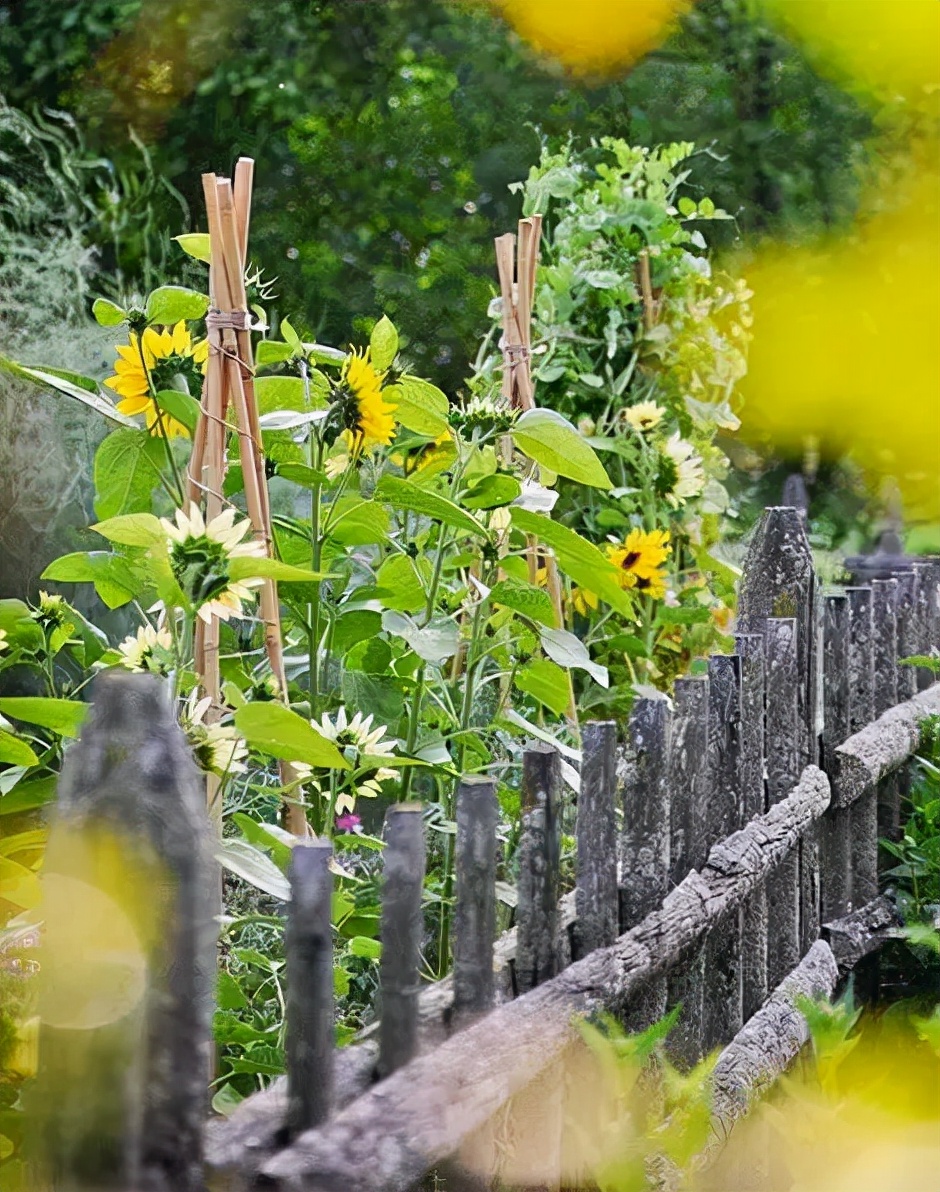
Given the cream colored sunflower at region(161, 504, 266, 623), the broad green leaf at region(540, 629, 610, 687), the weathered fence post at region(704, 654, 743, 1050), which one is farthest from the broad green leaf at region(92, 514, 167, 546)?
the weathered fence post at region(704, 654, 743, 1050)

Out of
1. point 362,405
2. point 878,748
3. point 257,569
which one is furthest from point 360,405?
point 878,748

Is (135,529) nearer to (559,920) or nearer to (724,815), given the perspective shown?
(559,920)

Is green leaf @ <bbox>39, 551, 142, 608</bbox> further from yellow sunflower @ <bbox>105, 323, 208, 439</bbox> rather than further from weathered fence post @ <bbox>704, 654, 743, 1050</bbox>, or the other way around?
weathered fence post @ <bbox>704, 654, 743, 1050</bbox>

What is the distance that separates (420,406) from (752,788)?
542 millimetres

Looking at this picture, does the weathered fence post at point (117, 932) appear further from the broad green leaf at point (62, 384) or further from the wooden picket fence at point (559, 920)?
the broad green leaf at point (62, 384)

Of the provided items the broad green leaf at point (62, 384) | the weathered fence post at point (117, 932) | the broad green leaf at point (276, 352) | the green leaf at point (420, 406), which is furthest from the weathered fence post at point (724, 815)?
the weathered fence post at point (117, 932)

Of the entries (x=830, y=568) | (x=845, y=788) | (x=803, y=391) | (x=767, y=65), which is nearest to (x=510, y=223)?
(x=767, y=65)

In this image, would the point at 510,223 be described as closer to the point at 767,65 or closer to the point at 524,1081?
the point at 767,65

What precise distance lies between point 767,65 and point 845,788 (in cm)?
124

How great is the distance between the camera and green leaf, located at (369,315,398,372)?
0.92 meters

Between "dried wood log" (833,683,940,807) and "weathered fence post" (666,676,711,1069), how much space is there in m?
0.44

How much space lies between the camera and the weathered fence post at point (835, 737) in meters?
1.55

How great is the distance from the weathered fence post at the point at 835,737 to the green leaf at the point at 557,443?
60 centimetres

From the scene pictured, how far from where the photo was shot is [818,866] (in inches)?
60.5
